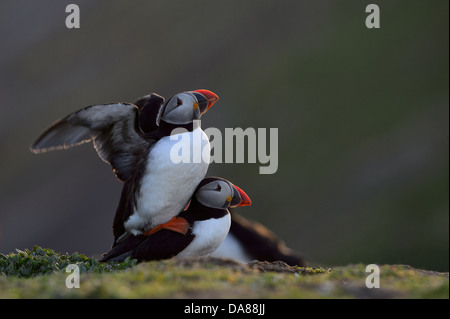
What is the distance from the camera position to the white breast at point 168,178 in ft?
27.9

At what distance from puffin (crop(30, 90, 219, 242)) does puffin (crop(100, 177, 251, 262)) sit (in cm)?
15

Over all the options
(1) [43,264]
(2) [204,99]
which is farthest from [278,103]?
(1) [43,264]

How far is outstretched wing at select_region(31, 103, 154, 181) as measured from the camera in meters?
8.84

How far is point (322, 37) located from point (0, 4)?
1824cm

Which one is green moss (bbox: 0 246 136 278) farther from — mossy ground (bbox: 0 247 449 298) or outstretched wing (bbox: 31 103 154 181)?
outstretched wing (bbox: 31 103 154 181)

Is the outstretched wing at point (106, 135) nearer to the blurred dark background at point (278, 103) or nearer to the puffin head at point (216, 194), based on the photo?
the puffin head at point (216, 194)

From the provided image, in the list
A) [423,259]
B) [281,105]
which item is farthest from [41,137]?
[281,105]

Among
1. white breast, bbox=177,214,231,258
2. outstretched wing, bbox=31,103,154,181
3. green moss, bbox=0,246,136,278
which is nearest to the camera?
green moss, bbox=0,246,136,278

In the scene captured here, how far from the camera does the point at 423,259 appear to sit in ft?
67.1

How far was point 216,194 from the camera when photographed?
898cm

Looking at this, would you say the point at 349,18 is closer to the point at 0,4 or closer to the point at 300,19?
the point at 300,19

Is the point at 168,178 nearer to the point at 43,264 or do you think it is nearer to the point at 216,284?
the point at 43,264

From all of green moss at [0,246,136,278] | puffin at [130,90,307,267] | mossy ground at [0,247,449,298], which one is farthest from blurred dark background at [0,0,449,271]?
mossy ground at [0,247,449,298]

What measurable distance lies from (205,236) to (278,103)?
24.1 m
